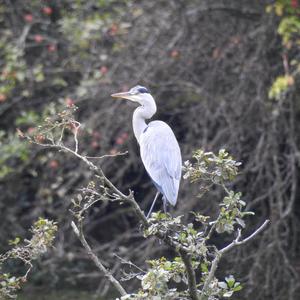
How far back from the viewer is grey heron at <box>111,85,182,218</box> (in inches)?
155

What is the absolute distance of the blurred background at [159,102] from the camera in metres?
5.65

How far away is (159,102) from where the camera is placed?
6496 mm

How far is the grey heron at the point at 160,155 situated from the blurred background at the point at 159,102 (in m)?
0.97

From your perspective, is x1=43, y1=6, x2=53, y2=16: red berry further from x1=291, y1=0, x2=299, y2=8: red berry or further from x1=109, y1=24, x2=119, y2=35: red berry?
x1=291, y1=0, x2=299, y2=8: red berry

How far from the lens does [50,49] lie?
6.63m

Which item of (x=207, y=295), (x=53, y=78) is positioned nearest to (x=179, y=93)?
(x=53, y=78)

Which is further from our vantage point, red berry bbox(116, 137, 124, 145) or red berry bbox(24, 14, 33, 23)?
red berry bbox(24, 14, 33, 23)

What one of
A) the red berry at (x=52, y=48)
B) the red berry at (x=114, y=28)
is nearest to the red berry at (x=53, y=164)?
the red berry at (x=52, y=48)

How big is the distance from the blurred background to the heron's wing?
1099 mm

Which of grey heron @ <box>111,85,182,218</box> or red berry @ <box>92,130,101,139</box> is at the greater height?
grey heron @ <box>111,85,182,218</box>

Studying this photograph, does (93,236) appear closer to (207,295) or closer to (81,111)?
(81,111)

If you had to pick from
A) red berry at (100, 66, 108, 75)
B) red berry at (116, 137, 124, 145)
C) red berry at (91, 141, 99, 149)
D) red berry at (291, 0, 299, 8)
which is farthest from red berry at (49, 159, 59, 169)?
red berry at (291, 0, 299, 8)

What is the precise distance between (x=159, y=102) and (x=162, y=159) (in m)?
2.42

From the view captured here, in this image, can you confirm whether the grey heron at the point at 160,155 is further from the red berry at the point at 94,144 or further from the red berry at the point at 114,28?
the red berry at the point at 114,28
